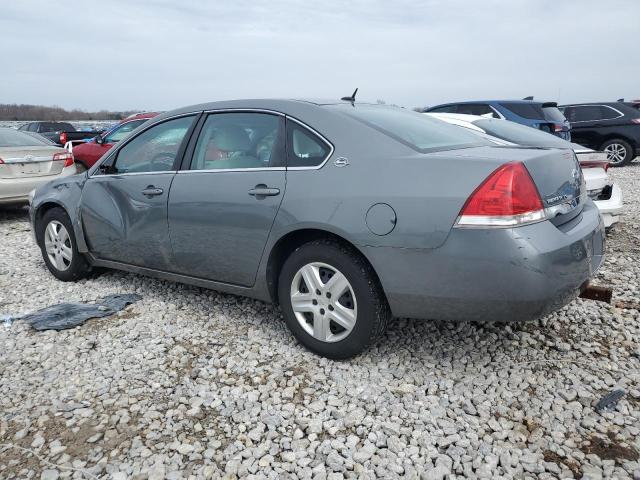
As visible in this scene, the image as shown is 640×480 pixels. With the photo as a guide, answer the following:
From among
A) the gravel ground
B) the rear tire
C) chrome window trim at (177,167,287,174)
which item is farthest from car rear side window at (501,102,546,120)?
chrome window trim at (177,167,287,174)

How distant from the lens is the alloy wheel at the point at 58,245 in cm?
463

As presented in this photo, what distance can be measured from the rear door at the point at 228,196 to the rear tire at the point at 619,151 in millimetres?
11985

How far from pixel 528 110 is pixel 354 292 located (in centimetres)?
874

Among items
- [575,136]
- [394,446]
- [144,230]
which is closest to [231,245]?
[144,230]

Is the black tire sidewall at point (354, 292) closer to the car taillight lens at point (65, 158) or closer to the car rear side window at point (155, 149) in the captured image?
the car rear side window at point (155, 149)

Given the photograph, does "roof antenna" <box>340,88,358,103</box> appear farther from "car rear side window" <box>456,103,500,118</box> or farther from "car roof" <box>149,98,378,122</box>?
"car rear side window" <box>456,103,500,118</box>

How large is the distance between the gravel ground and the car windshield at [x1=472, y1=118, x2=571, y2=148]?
176 centimetres

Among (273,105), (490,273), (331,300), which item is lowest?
(331,300)

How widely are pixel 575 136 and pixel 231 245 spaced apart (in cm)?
1234

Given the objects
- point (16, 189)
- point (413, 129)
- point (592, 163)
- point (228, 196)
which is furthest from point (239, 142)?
point (16, 189)

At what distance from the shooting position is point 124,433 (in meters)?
2.47

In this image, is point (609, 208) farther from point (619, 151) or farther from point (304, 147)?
point (619, 151)

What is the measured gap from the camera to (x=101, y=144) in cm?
1093

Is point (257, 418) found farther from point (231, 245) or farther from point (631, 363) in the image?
point (631, 363)
